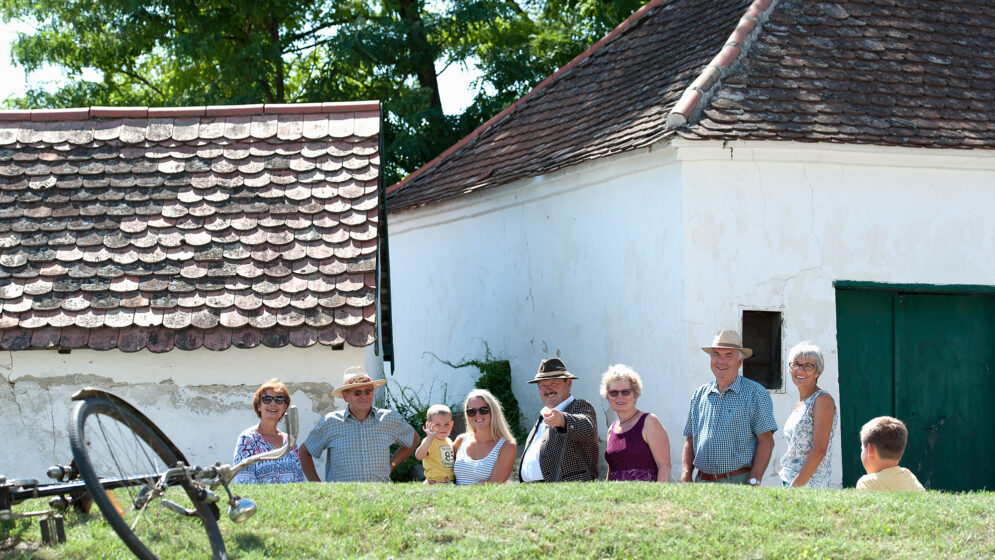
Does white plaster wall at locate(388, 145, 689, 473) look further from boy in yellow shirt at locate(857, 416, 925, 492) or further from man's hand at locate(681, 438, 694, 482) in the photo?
boy in yellow shirt at locate(857, 416, 925, 492)

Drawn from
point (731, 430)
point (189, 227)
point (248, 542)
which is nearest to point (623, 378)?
point (731, 430)

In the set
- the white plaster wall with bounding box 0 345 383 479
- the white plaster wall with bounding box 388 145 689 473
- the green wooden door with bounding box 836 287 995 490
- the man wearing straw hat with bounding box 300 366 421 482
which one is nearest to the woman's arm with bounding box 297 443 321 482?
the man wearing straw hat with bounding box 300 366 421 482

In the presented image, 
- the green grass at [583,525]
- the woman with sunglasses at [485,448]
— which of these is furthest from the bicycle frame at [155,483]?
the woman with sunglasses at [485,448]

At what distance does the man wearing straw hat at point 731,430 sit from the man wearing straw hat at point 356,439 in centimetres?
203

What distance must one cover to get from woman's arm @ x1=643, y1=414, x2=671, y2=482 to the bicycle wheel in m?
2.89

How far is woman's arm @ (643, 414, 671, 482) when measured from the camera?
7000mm

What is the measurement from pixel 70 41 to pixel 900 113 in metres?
16.6

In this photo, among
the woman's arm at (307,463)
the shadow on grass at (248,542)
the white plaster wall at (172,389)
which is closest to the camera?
the shadow on grass at (248,542)

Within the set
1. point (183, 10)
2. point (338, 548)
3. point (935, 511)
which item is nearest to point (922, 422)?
point (935, 511)

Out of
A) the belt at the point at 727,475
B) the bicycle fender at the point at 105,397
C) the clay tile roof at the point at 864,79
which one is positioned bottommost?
the belt at the point at 727,475

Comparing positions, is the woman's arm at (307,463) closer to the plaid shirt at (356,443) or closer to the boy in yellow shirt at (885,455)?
the plaid shirt at (356,443)

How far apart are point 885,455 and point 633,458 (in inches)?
60.6

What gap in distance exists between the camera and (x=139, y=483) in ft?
17.0

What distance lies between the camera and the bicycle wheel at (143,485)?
5.09 meters
